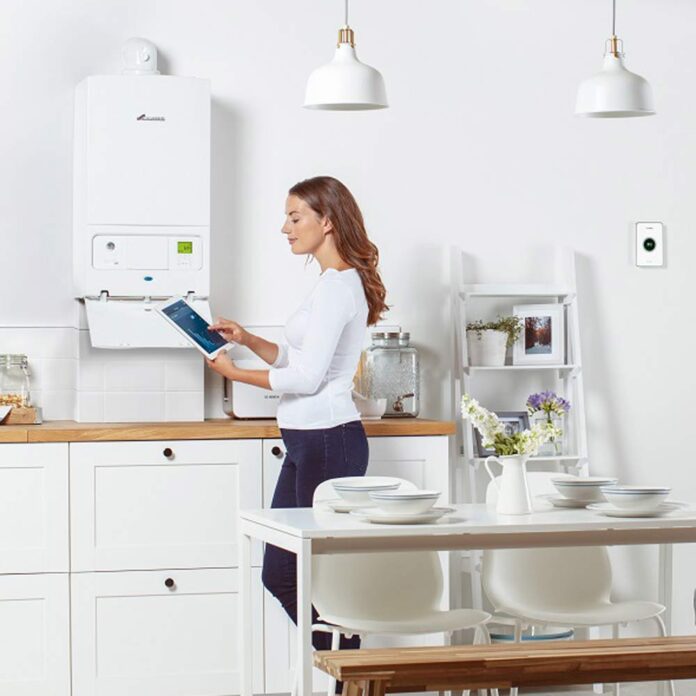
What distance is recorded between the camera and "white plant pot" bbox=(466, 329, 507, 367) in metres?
4.93

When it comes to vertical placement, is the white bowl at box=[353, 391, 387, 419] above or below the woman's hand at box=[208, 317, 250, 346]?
below

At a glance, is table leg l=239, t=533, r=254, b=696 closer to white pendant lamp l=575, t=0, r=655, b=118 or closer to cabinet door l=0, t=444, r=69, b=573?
cabinet door l=0, t=444, r=69, b=573

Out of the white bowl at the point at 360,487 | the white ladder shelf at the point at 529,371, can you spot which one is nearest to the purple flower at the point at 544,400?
the white ladder shelf at the point at 529,371

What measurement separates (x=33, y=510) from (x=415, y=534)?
67.0 inches

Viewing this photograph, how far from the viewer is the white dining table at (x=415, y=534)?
115 inches

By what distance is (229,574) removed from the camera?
4371 millimetres

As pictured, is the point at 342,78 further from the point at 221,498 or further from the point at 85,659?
the point at 85,659

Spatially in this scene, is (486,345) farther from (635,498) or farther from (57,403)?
(635,498)

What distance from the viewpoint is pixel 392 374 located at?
16.0 feet

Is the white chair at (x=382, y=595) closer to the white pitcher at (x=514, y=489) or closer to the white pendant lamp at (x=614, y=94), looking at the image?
the white pitcher at (x=514, y=489)

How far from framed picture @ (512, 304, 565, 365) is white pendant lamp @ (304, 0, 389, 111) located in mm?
1792

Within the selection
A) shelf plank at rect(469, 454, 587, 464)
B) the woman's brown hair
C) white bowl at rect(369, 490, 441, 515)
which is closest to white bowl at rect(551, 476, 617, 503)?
white bowl at rect(369, 490, 441, 515)

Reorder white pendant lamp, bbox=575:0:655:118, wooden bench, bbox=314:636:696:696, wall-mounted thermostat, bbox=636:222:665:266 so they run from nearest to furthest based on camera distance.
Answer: wooden bench, bbox=314:636:696:696 → white pendant lamp, bbox=575:0:655:118 → wall-mounted thermostat, bbox=636:222:665:266

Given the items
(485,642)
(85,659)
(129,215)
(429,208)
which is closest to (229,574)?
(85,659)
